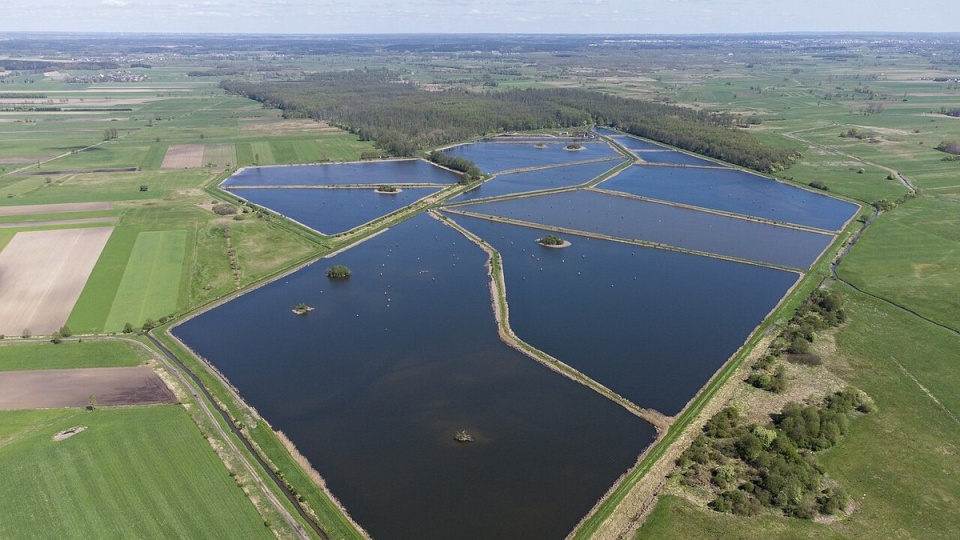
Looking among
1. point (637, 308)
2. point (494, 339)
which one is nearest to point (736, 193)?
point (637, 308)

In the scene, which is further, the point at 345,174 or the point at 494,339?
the point at 345,174

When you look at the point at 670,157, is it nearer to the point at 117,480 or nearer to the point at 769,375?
the point at 769,375

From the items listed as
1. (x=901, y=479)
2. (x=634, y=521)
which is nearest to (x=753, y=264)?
(x=901, y=479)

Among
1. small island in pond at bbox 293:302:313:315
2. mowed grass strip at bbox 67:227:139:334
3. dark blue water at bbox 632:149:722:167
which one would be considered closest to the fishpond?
small island in pond at bbox 293:302:313:315

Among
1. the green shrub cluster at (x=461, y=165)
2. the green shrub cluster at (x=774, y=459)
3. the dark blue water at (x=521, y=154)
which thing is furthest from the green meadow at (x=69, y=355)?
the dark blue water at (x=521, y=154)

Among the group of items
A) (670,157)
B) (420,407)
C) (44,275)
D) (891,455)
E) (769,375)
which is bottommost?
(420,407)

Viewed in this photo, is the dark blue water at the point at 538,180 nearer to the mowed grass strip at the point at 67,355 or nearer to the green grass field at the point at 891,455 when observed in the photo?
the mowed grass strip at the point at 67,355
